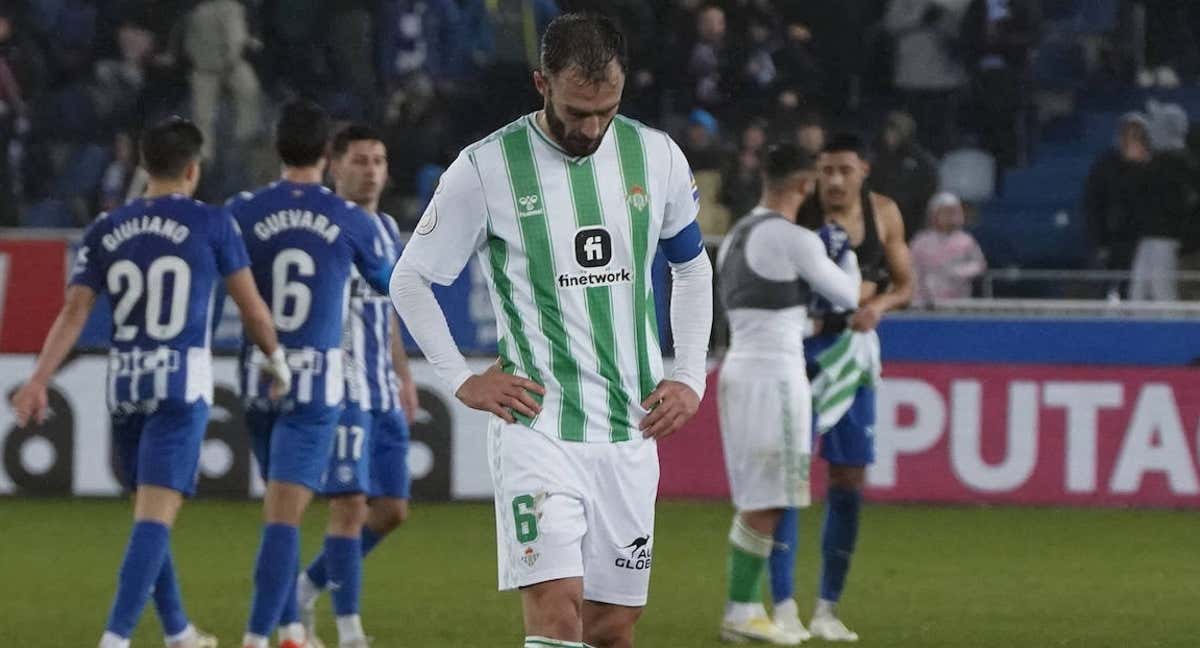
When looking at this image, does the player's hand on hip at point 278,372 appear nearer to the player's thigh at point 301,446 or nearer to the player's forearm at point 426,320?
the player's thigh at point 301,446

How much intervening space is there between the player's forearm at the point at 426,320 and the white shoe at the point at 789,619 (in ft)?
12.8

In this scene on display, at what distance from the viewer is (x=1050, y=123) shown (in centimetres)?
1861

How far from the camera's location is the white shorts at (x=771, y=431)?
29.1 feet

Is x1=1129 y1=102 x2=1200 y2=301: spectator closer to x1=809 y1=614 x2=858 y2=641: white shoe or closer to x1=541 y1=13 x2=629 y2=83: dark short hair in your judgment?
x1=809 y1=614 x2=858 y2=641: white shoe

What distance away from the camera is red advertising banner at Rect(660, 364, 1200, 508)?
14.0 metres

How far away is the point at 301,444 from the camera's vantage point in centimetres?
784

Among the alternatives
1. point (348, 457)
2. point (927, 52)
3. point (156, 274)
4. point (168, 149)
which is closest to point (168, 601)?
point (348, 457)

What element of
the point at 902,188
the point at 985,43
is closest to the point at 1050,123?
the point at 985,43

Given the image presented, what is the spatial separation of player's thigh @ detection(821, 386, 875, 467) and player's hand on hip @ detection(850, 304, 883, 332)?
1.13 ft

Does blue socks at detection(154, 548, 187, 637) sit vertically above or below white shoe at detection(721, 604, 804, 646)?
above

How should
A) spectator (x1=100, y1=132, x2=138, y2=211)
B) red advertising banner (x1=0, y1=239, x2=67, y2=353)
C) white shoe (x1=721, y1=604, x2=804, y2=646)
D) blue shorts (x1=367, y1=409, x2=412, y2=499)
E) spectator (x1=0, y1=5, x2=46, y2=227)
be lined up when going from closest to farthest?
blue shorts (x1=367, y1=409, x2=412, y2=499) < white shoe (x1=721, y1=604, x2=804, y2=646) < red advertising banner (x1=0, y1=239, x2=67, y2=353) < spectator (x1=100, y1=132, x2=138, y2=211) < spectator (x1=0, y1=5, x2=46, y2=227)

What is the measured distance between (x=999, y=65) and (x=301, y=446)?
1127cm

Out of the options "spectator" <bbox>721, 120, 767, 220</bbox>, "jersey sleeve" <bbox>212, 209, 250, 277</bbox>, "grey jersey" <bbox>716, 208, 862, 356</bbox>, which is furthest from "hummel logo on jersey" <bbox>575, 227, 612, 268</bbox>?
"spectator" <bbox>721, 120, 767, 220</bbox>

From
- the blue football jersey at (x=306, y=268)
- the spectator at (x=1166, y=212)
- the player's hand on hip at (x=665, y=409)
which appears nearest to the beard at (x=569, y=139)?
the player's hand on hip at (x=665, y=409)
